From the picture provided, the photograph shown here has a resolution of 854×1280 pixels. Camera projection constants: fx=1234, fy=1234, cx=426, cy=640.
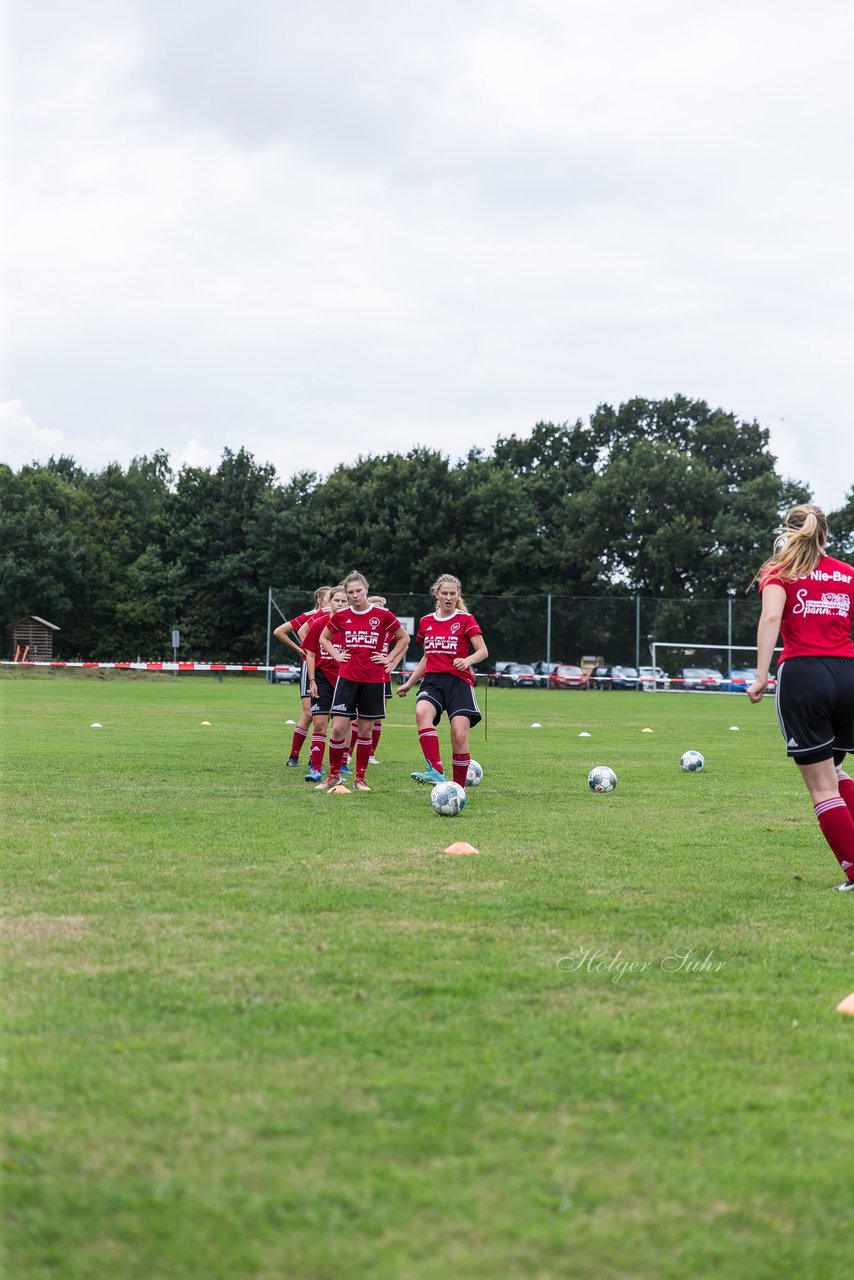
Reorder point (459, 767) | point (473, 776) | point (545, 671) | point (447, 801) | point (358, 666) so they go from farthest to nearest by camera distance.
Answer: point (545, 671) → point (473, 776) → point (358, 666) → point (459, 767) → point (447, 801)

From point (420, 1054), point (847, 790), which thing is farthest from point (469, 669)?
point (420, 1054)

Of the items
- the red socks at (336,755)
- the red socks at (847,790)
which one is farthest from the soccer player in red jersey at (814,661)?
the red socks at (336,755)

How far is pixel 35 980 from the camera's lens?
173 inches

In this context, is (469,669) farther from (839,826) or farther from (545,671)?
(545,671)

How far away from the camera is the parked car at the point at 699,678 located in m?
44.8

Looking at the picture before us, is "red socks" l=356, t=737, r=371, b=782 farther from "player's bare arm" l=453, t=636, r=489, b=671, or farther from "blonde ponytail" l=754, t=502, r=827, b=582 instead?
"blonde ponytail" l=754, t=502, r=827, b=582

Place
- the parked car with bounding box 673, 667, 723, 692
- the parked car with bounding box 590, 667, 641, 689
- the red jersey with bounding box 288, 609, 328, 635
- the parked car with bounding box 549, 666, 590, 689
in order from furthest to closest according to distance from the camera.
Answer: the parked car with bounding box 549, 666, 590, 689 < the parked car with bounding box 590, 667, 641, 689 < the parked car with bounding box 673, 667, 723, 692 < the red jersey with bounding box 288, 609, 328, 635

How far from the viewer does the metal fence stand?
4641cm

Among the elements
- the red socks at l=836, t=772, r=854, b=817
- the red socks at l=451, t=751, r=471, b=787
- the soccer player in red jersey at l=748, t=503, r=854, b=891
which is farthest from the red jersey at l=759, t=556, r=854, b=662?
the red socks at l=451, t=751, r=471, b=787

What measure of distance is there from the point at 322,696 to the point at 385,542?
4784 cm


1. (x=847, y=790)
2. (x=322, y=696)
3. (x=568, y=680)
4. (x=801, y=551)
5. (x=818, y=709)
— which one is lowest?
(x=568, y=680)

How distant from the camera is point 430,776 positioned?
1174 centimetres

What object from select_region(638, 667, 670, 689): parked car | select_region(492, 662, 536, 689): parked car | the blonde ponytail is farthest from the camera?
select_region(492, 662, 536, 689): parked car

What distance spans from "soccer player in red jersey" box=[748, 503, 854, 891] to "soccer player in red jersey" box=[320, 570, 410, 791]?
4.81 metres
